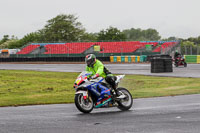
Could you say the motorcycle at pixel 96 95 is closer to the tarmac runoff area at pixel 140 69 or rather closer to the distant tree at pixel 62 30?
the tarmac runoff area at pixel 140 69

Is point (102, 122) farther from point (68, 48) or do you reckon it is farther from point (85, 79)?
point (68, 48)

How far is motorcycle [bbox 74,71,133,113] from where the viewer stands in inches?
398

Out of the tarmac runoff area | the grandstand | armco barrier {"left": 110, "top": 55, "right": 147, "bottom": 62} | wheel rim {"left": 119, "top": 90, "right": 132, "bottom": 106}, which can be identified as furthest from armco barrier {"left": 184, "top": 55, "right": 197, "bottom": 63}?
wheel rim {"left": 119, "top": 90, "right": 132, "bottom": 106}

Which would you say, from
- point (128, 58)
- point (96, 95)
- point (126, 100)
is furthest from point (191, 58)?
point (96, 95)

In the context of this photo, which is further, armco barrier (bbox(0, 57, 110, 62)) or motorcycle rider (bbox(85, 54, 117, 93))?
armco barrier (bbox(0, 57, 110, 62))

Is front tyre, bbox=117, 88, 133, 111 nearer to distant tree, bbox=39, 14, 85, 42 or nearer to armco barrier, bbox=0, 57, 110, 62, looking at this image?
armco barrier, bbox=0, 57, 110, 62

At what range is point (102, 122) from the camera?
8.46 meters

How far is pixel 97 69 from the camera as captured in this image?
10688 millimetres

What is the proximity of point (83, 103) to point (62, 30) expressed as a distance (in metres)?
99.9

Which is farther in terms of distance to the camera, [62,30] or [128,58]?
[62,30]

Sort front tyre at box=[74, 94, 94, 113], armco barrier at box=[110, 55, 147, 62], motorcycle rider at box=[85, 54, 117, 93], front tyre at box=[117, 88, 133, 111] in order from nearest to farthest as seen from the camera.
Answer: front tyre at box=[74, 94, 94, 113] < motorcycle rider at box=[85, 54, 117, 93] < front tyre at box=[117, 88, 133, 111] < armco barrier at box=[110, 55, 147, 62]

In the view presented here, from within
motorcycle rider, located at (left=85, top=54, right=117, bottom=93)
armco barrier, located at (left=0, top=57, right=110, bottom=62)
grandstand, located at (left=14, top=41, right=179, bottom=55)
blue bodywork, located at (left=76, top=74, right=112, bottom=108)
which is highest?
grandstand, located at (left=14, top=41, right=179, bottom=55)

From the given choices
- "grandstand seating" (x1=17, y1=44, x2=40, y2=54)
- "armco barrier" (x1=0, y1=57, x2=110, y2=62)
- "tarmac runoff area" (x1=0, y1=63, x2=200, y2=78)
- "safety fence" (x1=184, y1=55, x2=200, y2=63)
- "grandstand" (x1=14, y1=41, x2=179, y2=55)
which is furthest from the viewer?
"grandstand seating" (x1=17, y1=44, x2=40, y2=54)

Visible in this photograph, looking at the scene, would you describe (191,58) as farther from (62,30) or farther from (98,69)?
(62,30)
